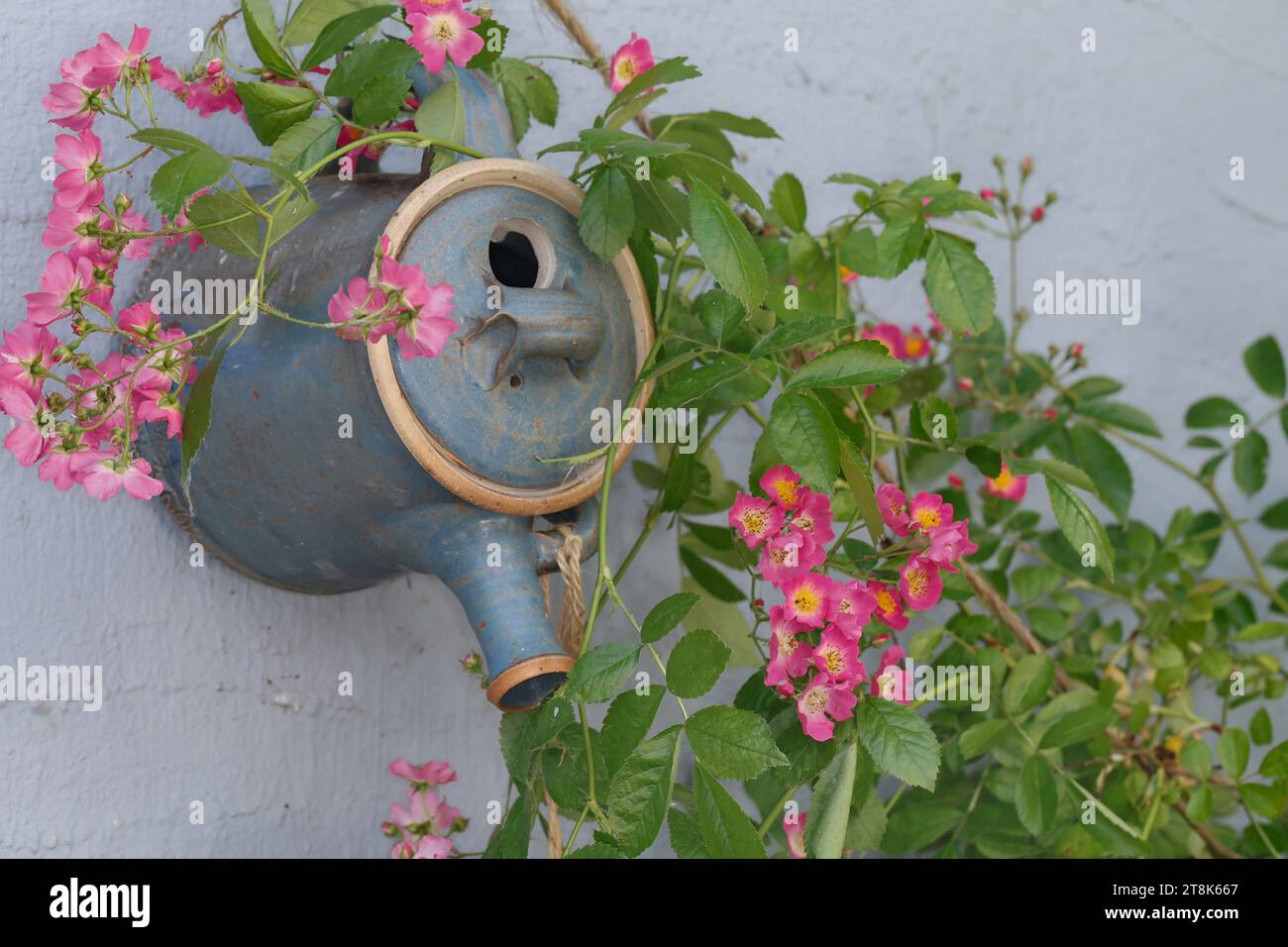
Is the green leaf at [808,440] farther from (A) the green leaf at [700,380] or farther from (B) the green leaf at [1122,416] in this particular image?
(B) the green leaf at [1122,416]

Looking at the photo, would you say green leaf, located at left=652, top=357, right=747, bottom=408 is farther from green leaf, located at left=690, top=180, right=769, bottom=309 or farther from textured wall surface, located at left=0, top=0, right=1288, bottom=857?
textured wall surface, located at left=0, top=0, right=1288, bottom=857

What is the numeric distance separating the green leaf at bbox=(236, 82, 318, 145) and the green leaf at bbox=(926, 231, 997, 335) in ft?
1.46

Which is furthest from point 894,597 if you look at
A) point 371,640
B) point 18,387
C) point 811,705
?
point 18,387

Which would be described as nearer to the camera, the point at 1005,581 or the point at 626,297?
the point at 626,297

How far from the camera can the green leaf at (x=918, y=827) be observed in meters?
1.22

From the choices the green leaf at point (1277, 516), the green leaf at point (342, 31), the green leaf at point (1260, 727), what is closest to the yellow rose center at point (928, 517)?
the green leaf at point (342, 31)

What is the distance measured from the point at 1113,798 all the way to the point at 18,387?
1.02 metres

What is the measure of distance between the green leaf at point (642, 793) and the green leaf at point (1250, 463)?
100cm

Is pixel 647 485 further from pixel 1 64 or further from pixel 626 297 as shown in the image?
pixel 1 64

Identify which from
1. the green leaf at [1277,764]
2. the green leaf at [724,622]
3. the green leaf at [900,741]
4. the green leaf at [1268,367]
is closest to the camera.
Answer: the green leaf at [900,741]

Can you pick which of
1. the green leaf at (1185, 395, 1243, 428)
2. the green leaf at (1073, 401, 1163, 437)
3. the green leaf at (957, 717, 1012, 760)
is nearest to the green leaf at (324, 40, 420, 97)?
the green leaf at (957, 717, 1012, 760)

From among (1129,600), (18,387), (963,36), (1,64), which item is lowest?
(1129,600)

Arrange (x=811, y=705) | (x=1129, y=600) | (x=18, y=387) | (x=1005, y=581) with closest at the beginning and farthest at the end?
(x=18, y=387) → (x=811, y=705) → (x=1005, y=581) → (x=1129, y=600)
